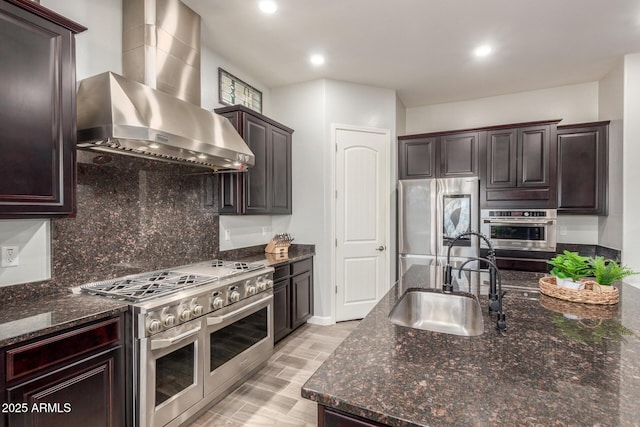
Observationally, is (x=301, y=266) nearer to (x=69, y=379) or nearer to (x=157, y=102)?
(x=157, y=102)

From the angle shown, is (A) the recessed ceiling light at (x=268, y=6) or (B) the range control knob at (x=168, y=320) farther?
(A) the recessed ceiling light at (x=268, y=6)

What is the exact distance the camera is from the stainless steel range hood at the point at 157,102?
69.8 inches

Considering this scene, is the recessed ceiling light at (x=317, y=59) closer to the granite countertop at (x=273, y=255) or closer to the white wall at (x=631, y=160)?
the granite countertop at (x=273, y=255)

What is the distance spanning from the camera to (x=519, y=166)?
3717 millimetres

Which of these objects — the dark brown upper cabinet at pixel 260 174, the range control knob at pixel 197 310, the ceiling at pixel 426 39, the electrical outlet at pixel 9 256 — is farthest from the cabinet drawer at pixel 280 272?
the ceiling at pixel 426 39

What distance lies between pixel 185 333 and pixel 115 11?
231 centimetres

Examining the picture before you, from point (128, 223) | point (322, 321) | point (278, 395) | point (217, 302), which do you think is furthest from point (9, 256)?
point (322, 321)

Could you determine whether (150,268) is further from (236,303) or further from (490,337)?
(490,337)

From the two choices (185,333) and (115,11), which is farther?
(115,11)

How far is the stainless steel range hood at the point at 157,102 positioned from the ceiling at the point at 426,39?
0.33 metres

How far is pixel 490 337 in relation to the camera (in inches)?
47.2

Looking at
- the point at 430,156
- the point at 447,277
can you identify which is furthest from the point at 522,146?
the point at 447,277

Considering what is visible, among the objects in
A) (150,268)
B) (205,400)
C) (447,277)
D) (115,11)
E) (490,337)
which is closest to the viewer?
(490,337)

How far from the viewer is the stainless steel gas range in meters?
1.72
